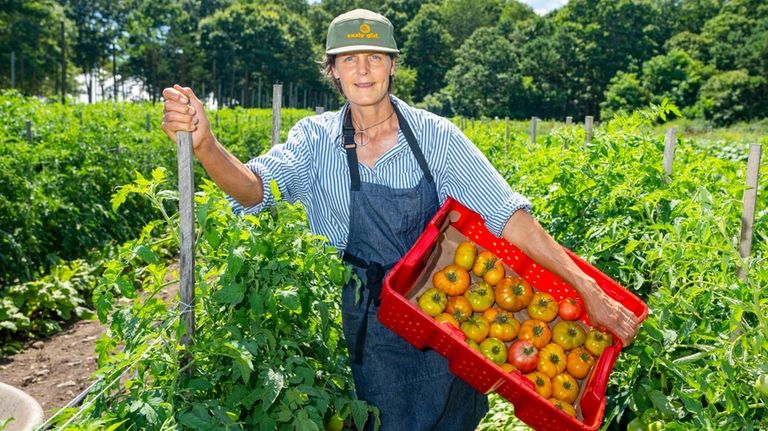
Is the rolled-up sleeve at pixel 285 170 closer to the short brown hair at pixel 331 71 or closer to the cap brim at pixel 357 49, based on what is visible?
the short brown hair at pixel 331 71

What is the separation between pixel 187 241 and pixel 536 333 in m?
1.33

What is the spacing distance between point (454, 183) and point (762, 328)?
1.14 m

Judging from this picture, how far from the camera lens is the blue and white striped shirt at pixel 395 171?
2.56 metres

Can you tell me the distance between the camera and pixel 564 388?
8.06 ft

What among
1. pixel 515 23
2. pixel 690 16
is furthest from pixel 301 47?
pixel 690 16

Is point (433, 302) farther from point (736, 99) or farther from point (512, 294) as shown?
point (736, 99)

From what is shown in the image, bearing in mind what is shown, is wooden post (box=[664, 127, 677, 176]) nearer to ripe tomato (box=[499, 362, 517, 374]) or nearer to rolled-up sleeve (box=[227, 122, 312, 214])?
ripe tomato (box=[499, 362, 517, 374])

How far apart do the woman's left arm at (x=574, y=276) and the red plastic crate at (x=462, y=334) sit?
0.07m

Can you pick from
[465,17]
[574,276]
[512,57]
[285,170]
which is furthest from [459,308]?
[465,17]

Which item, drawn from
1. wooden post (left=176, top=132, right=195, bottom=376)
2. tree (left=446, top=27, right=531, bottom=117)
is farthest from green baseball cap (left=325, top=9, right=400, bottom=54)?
tree (left=446, top=27, right=531, bottom=117)

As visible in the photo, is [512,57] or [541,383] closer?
[541,383]

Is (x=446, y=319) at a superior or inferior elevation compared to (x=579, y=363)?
superior

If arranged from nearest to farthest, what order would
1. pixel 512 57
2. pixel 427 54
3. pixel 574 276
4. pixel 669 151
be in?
pixel 574 276
pixel 669 151
pixel 512 57
pixel 427 54

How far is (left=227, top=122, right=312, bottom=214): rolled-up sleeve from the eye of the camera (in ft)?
8.07
